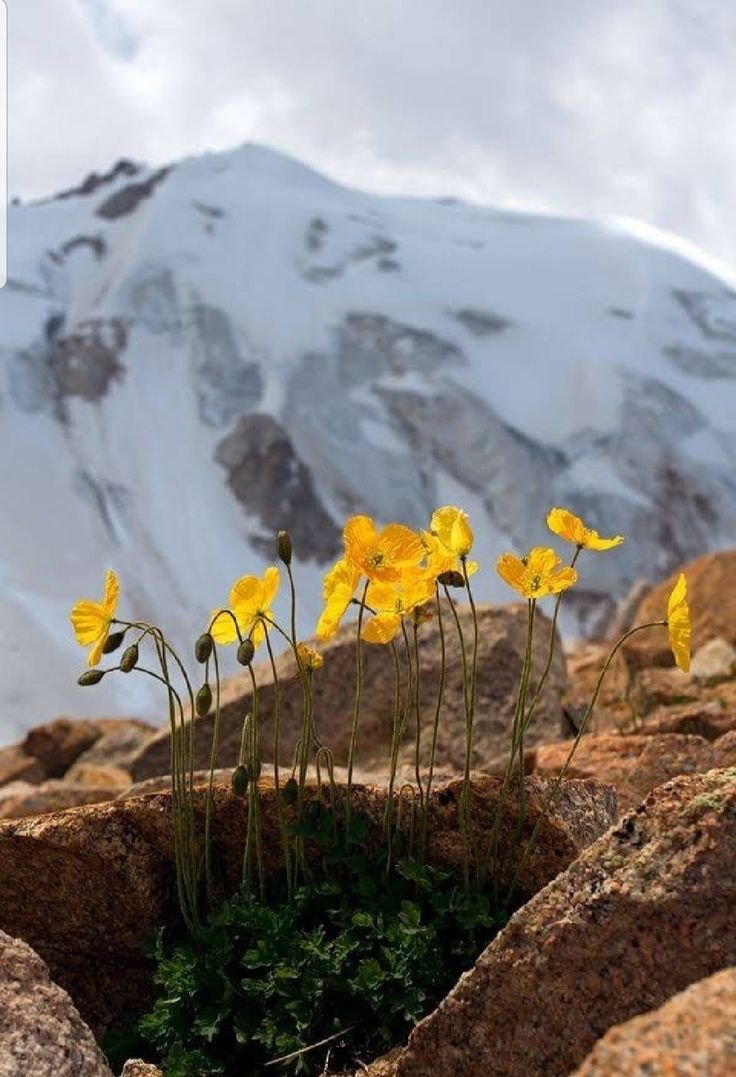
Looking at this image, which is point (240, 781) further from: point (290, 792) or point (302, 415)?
point (302, 415)

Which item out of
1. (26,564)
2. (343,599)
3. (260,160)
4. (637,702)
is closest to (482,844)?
(343,599)

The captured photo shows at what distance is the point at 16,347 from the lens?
67.3m

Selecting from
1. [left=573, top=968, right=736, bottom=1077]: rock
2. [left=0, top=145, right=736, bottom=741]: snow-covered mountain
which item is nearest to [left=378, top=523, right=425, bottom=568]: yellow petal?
[left=573, top=968, right=736, bottom=1077]: rock

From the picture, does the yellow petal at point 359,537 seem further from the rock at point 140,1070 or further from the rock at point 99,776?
the rock at point 99,776

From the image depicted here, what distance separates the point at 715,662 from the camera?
9.02m

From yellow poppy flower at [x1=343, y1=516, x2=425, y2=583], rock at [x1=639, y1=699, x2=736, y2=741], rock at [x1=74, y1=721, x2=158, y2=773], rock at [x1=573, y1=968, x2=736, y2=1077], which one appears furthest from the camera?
rock at [x1=74, y1=721, x2=158, y2=773]

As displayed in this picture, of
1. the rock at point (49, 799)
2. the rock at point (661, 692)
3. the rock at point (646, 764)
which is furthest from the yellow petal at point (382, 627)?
the rock at point (661, 692)

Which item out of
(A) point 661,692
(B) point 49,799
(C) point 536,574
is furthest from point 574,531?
(A) point 661,692

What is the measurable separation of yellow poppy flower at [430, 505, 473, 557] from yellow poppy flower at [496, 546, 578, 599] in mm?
95

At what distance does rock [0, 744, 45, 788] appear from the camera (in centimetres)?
942

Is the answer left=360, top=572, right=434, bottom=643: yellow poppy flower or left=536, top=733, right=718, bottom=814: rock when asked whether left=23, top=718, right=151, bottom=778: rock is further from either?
left=360, top=572, right=434, bottom=643: yellow poppy flower

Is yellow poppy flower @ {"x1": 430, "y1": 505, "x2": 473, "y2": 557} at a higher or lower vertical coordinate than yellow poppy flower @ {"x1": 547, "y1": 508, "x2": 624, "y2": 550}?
higher

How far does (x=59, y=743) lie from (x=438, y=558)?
7.97 m

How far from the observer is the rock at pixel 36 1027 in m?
2.32
